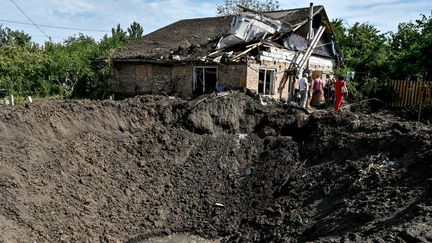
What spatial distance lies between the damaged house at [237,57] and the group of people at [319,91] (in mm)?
1269

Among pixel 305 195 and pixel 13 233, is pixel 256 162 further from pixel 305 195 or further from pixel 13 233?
pixel 13 233

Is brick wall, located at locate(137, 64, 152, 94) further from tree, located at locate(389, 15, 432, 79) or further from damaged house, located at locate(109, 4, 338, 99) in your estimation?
tree, located at locate(389, 15, 432, 79)

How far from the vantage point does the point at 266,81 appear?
16297 mm

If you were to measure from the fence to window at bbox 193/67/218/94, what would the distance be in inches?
363

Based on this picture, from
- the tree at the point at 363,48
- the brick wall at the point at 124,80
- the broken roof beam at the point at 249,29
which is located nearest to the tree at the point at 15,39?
the brick wall at the point at 124,80

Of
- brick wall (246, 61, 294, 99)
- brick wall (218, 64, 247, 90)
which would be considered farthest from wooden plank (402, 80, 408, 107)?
brick wall (218, 64, 247, 90)

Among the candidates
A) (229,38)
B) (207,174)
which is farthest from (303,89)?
(207,174)

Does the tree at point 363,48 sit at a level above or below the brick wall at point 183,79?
above

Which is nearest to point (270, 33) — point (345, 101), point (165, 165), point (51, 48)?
point (345, 101)

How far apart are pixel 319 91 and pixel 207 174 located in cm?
864

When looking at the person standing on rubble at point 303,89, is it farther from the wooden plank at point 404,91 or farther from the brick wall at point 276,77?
the wooden plank at point 404,91

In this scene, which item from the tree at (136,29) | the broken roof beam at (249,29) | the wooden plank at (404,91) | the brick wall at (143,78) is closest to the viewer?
the broken roof beam at (249,29)

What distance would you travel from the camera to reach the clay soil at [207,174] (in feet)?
20.6

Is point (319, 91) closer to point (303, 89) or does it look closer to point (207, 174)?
point (303, 89)
